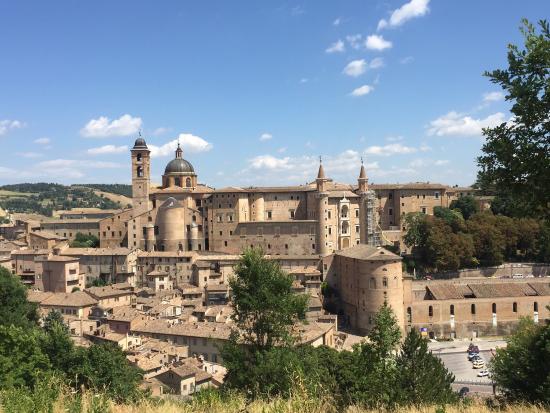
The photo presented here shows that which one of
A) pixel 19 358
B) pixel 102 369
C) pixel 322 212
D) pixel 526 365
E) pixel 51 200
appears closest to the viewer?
pixel 19 358

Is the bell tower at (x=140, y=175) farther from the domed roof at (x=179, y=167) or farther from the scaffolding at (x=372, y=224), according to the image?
the scaffolding at (x=372, y=224)

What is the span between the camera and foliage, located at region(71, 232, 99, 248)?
212ft

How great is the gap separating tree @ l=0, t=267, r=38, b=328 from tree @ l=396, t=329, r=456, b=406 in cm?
2622

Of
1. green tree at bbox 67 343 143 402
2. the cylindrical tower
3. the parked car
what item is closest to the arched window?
the cylindrical tower

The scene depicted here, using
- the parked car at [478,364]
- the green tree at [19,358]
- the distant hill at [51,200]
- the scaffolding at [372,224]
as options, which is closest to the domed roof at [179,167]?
the scaffolding at [372,224]

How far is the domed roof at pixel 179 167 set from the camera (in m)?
70.3

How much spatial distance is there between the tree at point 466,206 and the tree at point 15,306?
52.9 meters

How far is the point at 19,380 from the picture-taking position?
1775 cm

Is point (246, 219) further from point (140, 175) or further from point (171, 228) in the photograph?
point (140, 175)

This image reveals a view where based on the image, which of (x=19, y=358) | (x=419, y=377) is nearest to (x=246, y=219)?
(x=19, y=358)

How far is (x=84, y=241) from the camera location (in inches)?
2638

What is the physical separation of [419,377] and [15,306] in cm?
3151

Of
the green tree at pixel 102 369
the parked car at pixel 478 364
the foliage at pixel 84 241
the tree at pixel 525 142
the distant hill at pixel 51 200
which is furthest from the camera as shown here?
the distant hill at pixel 51 200

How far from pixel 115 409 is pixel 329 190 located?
56.9 metres
